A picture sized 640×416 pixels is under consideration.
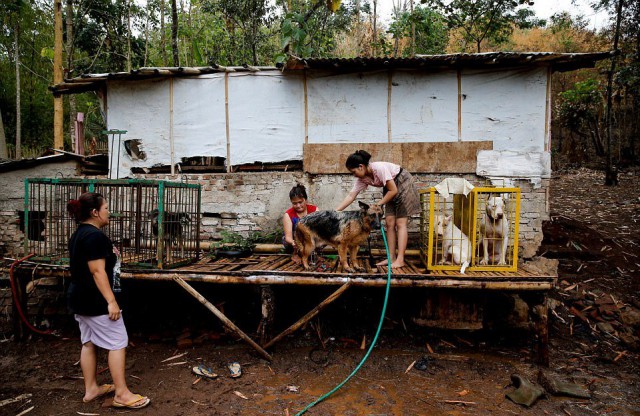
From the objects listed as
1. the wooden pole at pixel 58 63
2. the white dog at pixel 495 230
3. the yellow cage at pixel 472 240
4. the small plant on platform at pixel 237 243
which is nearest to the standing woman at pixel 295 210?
the small plant on platform at pixel 237 243

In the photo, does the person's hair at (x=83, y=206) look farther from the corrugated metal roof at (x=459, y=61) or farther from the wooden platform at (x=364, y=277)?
the corrugated metal roof at (x=459, y=61)

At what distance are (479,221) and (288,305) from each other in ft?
10.7

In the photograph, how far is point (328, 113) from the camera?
7047mm


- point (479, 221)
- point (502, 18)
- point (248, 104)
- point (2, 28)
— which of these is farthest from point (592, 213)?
point (2, 28)

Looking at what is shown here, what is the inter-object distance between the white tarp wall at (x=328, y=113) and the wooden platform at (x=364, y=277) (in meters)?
2.97

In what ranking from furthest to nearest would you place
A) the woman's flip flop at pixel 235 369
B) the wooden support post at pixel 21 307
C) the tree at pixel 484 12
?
1. the tree at pixel 484 12
2. the wooden support post at pixel 21 307
3. the woman's flip flop at pixel 235 369

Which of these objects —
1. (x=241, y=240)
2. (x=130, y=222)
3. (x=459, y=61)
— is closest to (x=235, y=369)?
(x=130, y=222)

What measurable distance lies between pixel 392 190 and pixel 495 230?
133 cm

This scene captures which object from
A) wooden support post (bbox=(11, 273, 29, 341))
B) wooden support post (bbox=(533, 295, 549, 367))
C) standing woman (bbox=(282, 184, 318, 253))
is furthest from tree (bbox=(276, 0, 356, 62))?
wooden support post (bbox=(533, 295, 549, 367))

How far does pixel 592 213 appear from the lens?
33.7 feet

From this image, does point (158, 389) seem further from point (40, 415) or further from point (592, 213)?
point (592, 213)

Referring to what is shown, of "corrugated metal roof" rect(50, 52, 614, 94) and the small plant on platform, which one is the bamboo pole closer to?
the small plant on platform

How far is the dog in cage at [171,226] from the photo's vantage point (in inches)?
185

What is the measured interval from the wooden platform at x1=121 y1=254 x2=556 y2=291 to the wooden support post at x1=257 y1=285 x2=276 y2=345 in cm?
19
